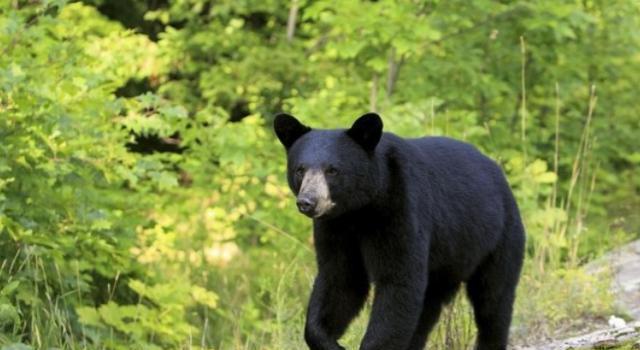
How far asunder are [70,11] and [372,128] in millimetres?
8448

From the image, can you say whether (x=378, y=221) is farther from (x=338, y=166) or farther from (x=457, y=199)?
(x=457, y=199)

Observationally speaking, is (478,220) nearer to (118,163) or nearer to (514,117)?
(118,163)

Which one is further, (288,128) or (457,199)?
(457,199)

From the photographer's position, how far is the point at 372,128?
15.2ft

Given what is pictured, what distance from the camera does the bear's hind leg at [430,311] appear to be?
538 centimetres

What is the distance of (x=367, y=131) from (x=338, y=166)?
0.19 m

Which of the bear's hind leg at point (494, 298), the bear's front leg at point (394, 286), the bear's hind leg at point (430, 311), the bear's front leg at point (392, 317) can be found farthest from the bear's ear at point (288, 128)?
the bear's hind leg at point (494, 298)

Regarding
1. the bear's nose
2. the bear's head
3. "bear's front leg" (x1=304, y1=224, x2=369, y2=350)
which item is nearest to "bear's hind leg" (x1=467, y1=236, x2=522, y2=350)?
"bear's front leg" (x1=304, y1=224, x2=369, y2=350)

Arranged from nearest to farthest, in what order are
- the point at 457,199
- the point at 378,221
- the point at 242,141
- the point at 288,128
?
1. the point at 378,221
2. the point at 288,128
3. the point at 457,199
4. the point at 242,141

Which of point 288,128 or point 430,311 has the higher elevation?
point 288,128

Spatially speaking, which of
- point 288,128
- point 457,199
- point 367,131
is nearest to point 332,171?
point 367,131

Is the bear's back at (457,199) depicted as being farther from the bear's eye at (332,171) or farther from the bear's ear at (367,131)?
the bear's eye at (332,171)

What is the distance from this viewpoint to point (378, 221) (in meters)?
4.69

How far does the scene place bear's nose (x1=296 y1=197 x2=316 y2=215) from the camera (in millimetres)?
4348
